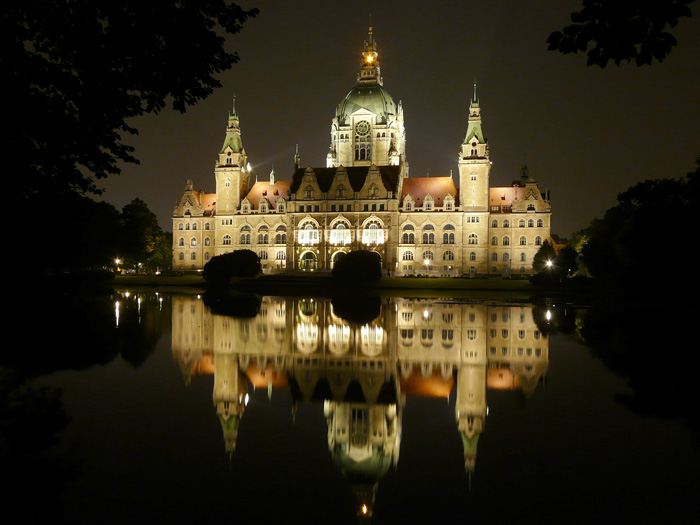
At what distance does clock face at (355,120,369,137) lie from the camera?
115562 mm

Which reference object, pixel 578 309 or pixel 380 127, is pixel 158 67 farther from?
pixel 380 127

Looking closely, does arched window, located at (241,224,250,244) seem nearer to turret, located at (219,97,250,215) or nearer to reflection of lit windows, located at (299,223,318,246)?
turret, located at (219,97,250,215)

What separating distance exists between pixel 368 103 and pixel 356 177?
2578 cm

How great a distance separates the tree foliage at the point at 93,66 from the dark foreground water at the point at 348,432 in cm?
492

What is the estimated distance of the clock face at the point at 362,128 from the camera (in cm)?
11556

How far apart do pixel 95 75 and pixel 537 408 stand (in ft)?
34.4

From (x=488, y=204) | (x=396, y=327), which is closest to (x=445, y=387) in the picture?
(x=396, y=327)

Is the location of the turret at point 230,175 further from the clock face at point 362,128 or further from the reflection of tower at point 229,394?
the reflection of tower at point 229,394

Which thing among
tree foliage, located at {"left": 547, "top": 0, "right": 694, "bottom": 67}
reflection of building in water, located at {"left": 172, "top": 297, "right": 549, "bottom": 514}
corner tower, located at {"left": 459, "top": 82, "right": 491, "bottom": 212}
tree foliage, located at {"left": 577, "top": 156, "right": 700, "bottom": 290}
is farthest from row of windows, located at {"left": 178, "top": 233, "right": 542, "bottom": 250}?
tree foliage, located at {"left": 547, "top": 0, "right": 694, "bottom": 67}

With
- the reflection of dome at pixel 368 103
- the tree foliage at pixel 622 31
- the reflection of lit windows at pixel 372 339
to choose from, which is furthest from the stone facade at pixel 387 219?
the tree foliage at pixel 622 31

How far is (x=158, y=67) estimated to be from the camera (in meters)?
11.0

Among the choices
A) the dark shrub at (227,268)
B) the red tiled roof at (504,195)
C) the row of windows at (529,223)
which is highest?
the red tiled roof at (504,195)

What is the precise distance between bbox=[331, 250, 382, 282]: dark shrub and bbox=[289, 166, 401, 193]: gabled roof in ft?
115

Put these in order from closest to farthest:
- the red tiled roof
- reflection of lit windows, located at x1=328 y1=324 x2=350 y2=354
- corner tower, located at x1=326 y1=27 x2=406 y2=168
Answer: reflection of lit windows, located at x1=328 y1=324 x2=350 y2=354 < the red tiled roof < corner tower, located at x1=326 y1=27 x2=406 y2=168
